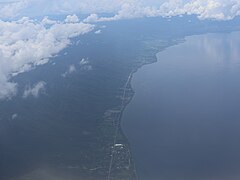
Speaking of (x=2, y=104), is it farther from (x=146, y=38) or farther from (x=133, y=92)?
(x=146, y=38)

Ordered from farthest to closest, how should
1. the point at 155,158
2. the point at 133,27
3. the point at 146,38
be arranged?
the point at 133,27 < the point at 146,38 < the point at 155,158

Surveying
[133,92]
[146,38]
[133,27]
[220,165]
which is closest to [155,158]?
[220,165]

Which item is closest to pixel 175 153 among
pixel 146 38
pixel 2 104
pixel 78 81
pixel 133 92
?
pixel 133 92

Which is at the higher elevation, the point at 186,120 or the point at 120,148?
the point at 186,120

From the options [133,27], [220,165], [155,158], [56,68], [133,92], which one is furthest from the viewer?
[133,27]

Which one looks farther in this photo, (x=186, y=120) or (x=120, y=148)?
(x=186, y=120)

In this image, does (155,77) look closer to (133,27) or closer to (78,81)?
(78,81)

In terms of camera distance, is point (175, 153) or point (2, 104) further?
point (2, 104)
